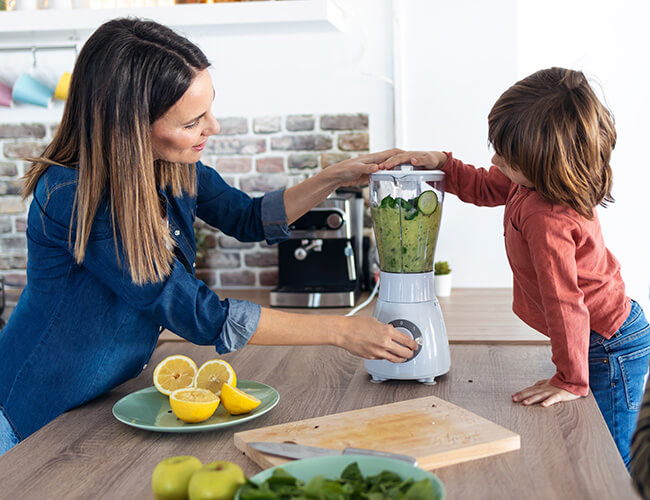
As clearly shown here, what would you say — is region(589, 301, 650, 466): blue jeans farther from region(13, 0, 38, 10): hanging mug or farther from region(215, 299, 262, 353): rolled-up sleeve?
region(13, 0, 38, 10): hanging mug

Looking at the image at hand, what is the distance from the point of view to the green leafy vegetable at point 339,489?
0.71 m

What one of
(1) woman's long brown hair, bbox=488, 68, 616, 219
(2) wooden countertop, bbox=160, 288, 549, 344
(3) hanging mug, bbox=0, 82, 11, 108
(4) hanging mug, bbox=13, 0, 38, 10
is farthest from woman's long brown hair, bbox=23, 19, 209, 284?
(3) hanging mug, bbox=0, 82, 11, 108

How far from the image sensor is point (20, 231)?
2.69 meters

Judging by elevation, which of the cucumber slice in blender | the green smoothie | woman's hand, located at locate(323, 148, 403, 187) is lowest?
the green smoothie

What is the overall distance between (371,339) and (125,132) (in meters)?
0.54

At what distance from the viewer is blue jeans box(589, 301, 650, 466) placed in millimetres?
1382

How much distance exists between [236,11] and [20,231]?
4.06 ft

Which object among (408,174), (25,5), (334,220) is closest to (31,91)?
(25,5)

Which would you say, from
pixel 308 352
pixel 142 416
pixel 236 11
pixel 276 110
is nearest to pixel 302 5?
pixel 236 11

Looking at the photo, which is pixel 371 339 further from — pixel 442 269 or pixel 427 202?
pixel 442 269

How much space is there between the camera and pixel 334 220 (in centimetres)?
221

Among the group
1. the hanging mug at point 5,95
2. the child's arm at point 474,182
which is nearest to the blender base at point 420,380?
the child's arm at point 474,182

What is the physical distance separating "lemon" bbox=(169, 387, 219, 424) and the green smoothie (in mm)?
437

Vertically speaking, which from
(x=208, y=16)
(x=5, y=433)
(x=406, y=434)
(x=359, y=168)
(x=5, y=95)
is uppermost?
(x=208, y=16)
